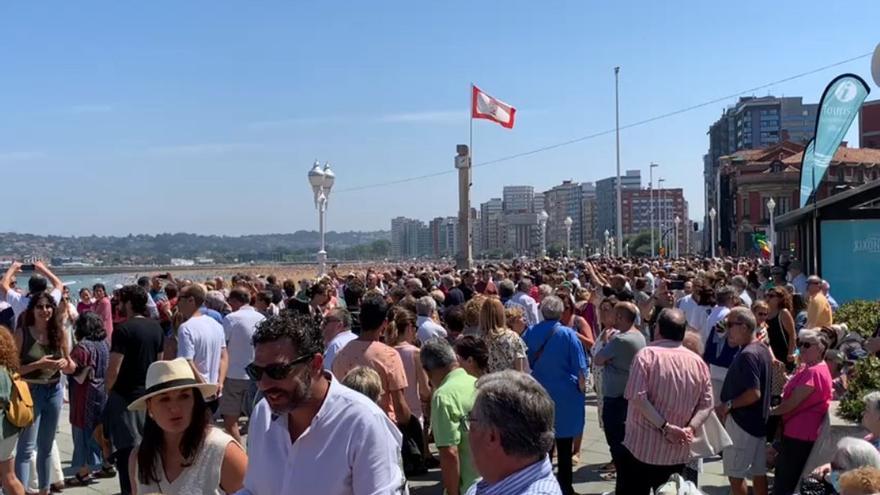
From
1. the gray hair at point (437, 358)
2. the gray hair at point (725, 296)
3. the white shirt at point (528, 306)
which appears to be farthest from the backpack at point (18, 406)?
the gray hair at point (725, 296)

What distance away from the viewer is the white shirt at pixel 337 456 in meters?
2.68

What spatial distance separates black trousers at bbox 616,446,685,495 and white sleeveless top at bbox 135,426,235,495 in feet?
9.90

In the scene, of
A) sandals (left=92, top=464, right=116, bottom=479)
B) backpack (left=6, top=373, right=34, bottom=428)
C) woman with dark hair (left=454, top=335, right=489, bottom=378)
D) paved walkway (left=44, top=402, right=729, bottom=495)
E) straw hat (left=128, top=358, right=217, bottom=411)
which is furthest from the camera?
sandals (left=92, top=464, right=116, bottom=479)

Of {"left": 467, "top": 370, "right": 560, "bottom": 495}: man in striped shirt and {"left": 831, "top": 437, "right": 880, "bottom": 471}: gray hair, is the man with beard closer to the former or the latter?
{"left": 467, "top": 370, "right": 560, "bottom": 495}: man in striped shirt

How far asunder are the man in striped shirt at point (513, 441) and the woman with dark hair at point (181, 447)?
130cm

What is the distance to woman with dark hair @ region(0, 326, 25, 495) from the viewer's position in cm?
531

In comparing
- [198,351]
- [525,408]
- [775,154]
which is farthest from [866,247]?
[775,154]

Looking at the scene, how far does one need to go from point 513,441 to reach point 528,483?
0.44ft

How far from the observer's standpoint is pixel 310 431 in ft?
8.91

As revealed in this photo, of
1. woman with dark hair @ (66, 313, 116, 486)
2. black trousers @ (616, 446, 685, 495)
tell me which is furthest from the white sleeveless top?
woman with dark hair @ (66, 313, 116, 486)

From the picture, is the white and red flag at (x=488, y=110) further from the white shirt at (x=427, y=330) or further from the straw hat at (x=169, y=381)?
the straw hat at (x=169, y=381)

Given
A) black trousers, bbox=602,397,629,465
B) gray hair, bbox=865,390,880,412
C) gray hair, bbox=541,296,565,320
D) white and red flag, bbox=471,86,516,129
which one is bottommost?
black trousers, bbox=602,397,629,465

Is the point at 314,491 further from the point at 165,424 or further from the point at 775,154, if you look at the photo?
the point at 775,154

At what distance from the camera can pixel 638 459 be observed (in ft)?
17.2
